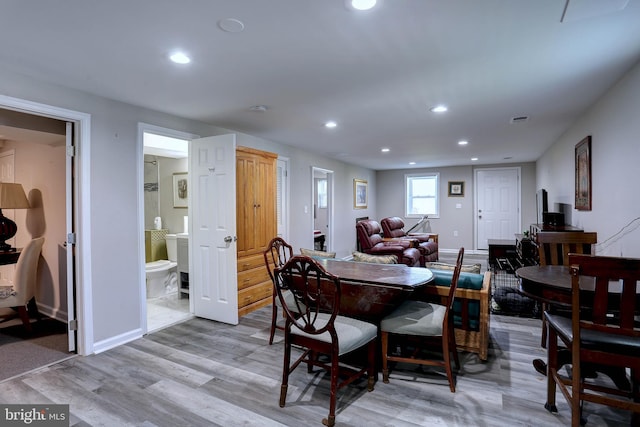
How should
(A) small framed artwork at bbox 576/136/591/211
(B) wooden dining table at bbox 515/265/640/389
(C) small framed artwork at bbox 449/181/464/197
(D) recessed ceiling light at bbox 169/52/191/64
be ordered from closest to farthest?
(B) wooden dining table at bbox 515/265/640/389, (D) recessed ceiling light at bbox 169/52/191/64, (A) small framed artwork at bbox 576/136/591/211, (C) small framed artwork at bbox 449/181/464/197

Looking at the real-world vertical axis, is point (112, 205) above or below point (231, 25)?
below

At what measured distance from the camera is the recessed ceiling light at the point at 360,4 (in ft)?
5.21

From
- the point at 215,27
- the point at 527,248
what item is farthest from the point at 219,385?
the point at 527,248

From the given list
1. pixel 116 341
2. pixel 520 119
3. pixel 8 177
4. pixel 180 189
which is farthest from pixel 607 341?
pixel 8 177

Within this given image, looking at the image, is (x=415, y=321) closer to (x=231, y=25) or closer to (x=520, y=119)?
(x=231, y=25)

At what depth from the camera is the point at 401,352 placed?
2814 mm

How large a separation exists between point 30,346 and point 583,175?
19.1 feet

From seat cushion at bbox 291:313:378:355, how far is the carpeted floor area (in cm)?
226

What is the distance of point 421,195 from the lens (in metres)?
9.20

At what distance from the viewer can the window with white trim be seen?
9.01 metres

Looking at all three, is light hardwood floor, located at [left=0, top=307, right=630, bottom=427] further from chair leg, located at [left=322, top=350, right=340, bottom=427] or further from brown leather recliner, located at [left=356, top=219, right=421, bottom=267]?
brown leather recliner, located at [left=356, top=219, right=421, bottom=267]

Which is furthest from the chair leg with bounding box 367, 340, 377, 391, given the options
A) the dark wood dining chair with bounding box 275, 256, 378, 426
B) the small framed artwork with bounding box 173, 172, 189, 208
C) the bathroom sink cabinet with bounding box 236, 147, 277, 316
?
the small framed artwork with bounding box 173, 172, 189, 208

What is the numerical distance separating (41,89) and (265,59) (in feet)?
5.90

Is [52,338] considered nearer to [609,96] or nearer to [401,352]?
[401,352]
